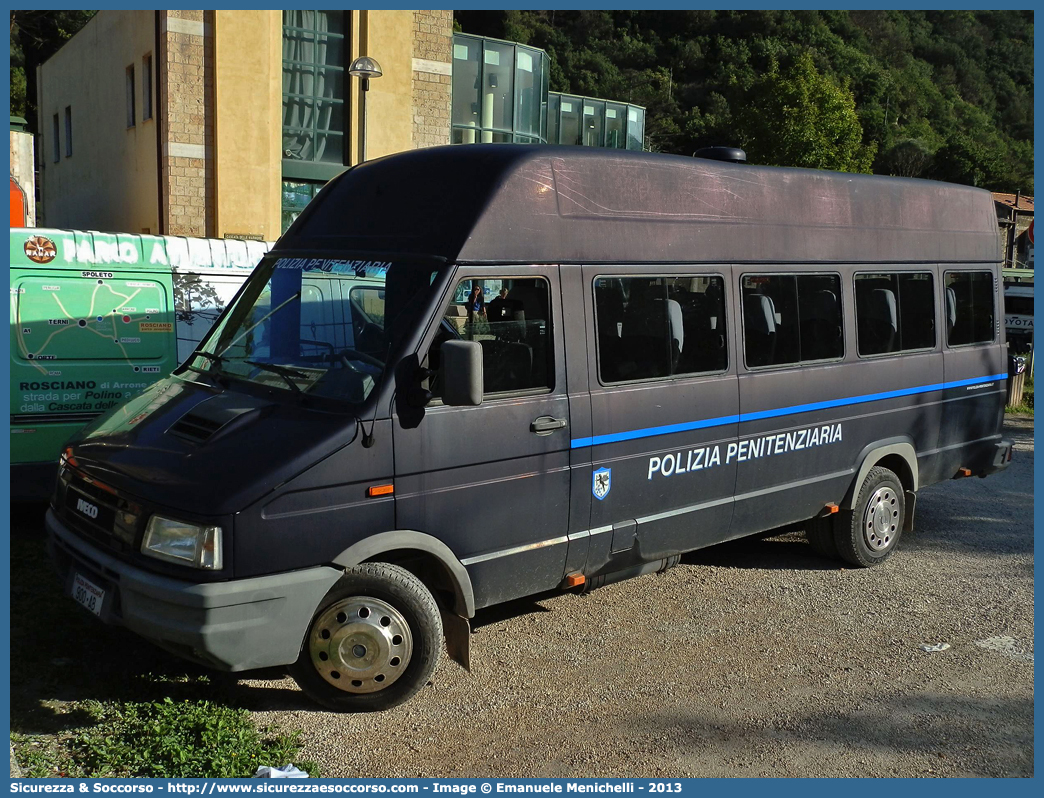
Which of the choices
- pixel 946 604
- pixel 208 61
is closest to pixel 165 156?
pixel 208 61

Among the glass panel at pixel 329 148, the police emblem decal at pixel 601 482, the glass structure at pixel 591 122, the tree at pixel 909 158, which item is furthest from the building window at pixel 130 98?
the tree at pixel 909 158

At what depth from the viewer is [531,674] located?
18.2ft

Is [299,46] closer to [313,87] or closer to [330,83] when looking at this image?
[313,87]

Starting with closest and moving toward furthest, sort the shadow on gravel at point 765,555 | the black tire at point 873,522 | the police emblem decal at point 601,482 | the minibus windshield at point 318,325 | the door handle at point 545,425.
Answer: the minibus windshield at point 318,325, the door handle at point 545,425, the police emblem decal at point 601,482, the black tire at point 873,522, the shadow on gravel at point 765,555

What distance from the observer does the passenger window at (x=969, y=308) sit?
26.7 feet

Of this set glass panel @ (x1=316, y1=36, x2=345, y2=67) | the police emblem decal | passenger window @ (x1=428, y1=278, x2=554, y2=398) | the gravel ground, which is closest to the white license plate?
the gravel ground

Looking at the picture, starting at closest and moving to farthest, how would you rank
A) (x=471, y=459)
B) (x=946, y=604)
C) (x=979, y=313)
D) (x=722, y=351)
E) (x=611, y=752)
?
(x=611, y=752), (x=471, y=459), (x=722, y=351), (x=946, y=604), (x=979, y=313)

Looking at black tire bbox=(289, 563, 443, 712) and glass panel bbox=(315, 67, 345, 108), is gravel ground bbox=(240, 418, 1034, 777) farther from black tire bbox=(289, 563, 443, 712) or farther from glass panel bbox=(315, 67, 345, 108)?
glass panel bbox=(315, 67, 345, 108)

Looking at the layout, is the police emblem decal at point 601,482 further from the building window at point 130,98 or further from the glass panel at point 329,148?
the building window at point 130,98

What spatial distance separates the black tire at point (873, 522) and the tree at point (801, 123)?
1377 inches

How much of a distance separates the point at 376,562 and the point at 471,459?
2.34 feet

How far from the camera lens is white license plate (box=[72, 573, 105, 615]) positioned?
472 cm

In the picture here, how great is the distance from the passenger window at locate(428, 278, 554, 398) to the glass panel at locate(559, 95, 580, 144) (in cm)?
2518

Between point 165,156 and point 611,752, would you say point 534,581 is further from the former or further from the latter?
point 165,156
